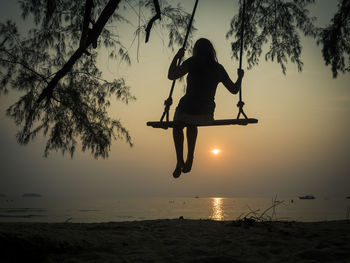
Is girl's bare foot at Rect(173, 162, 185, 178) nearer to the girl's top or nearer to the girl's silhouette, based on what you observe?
the girl's silhouette

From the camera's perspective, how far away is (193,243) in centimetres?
441

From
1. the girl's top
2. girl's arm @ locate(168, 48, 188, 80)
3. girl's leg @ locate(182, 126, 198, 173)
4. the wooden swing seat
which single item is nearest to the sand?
girl's leg @ locate(182, 126, 198, 173)

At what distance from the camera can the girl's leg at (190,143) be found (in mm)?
4926

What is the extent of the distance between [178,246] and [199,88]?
195 cm

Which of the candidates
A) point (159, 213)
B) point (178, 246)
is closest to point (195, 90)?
point (178, 246)

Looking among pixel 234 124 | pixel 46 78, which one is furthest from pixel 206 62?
pixel 46 78

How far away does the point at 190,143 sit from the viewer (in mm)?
4941

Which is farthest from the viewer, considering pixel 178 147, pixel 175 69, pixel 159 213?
pixel 159 213

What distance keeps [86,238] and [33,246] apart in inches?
32.7

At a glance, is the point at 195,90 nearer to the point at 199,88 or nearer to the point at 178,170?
the point at 199,88

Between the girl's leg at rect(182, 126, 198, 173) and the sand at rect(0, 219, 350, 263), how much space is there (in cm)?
94

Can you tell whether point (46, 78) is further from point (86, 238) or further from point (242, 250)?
point (242, 250)

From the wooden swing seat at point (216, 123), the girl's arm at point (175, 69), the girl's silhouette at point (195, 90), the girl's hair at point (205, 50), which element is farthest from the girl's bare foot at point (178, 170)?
the girl's hair at point (205, 50)

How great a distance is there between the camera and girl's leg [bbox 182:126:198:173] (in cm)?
493
